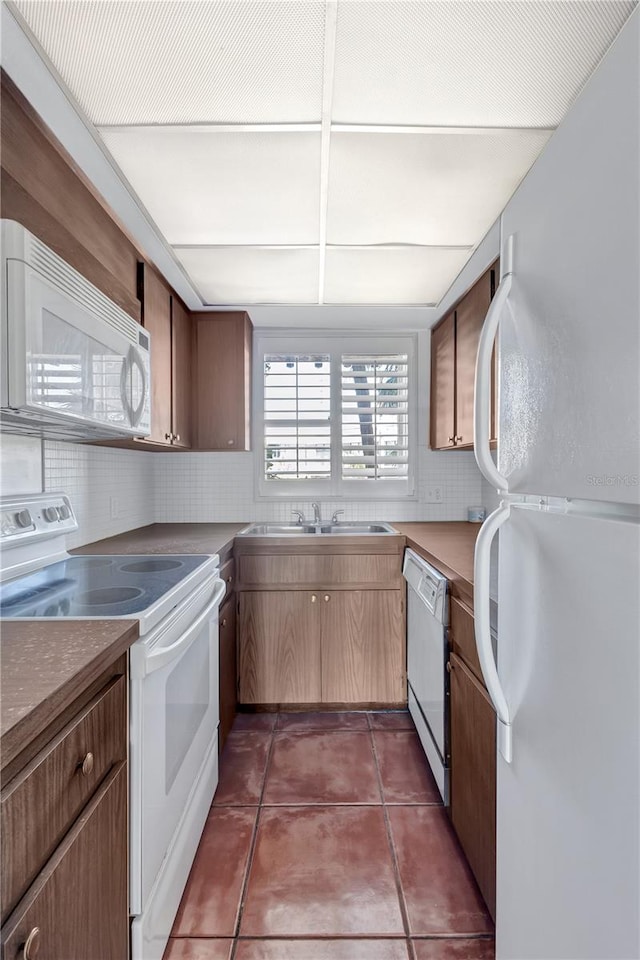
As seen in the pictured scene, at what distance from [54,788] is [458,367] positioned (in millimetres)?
2310

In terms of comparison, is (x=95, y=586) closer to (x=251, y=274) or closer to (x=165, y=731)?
(x=165, y=731)

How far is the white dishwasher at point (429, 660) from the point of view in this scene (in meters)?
1.63

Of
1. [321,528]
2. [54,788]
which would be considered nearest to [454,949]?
[54,788]

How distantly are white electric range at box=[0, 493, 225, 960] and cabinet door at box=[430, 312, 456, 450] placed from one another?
5.03ft

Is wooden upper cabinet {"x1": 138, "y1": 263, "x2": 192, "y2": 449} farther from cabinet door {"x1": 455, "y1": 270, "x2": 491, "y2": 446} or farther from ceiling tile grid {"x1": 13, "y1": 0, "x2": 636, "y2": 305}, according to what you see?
cabinet door {"x1": 455, "y1": 270, "x2": 491, "y2": 446}

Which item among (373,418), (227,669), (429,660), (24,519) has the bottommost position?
(227,669)

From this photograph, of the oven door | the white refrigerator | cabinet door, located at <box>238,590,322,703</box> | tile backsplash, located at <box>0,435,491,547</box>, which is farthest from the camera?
tile backsplash, located at <box>0,435,491,547</box>

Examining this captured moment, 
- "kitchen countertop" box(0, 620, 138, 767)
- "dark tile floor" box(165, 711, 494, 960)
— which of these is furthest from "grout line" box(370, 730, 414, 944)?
"kitchen countertop" box(0, 620, 138, 767)

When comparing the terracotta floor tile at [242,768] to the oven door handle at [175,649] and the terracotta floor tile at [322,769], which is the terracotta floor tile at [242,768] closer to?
the terracotta floor tile at [322,769]

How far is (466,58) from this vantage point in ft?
3.39

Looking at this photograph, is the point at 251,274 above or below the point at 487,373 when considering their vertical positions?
above

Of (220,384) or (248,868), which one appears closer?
(248,868)

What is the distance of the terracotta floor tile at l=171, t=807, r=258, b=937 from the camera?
1.29 m

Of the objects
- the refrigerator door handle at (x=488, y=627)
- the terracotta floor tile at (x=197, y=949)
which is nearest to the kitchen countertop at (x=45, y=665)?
the refrigerator door handle at (x=488, y=627)
